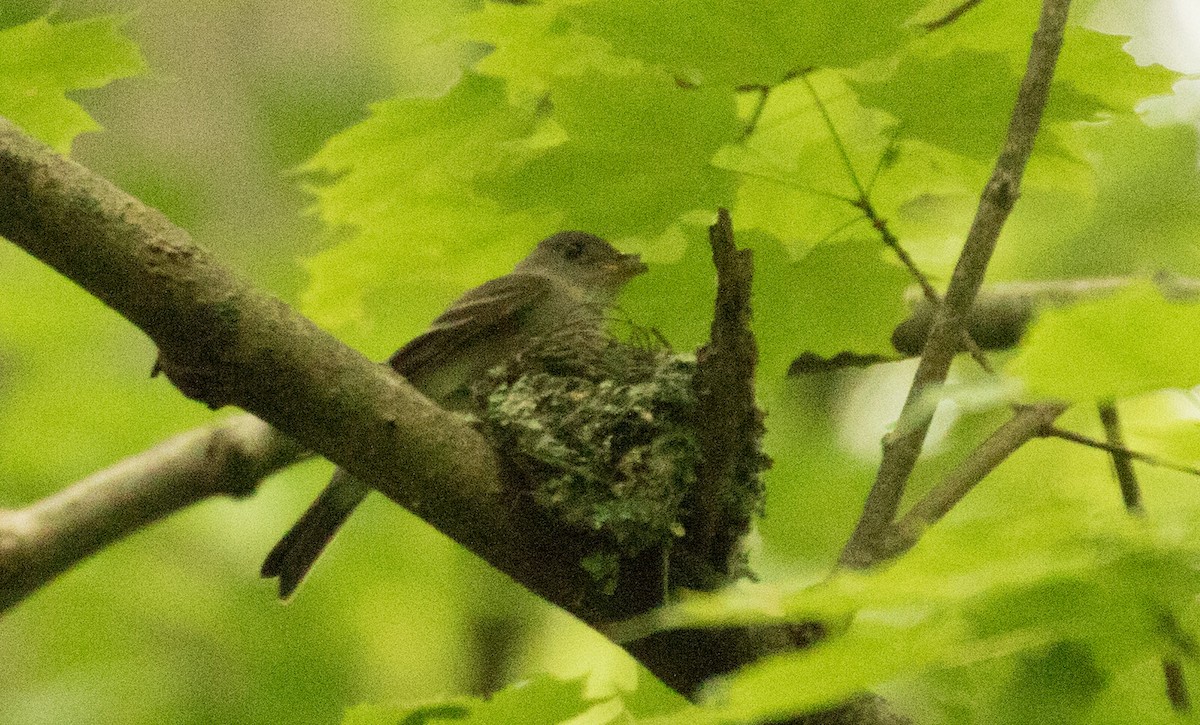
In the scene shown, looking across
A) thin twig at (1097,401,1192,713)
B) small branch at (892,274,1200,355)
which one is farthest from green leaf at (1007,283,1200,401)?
small branch at (892,274,1200,355)

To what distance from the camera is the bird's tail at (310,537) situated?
373 cm

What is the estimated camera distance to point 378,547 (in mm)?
5055

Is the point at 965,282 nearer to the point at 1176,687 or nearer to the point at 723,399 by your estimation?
the point at 723,399

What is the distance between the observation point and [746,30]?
2.05 meters

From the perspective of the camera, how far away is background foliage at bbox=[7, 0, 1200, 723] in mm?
1341

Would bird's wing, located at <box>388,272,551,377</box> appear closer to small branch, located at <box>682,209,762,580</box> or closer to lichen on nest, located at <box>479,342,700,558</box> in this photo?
lichen on nest, located at <box>479,342,700,558</box>

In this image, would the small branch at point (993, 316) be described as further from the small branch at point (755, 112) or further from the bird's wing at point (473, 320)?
the small branch at point (755, 112)

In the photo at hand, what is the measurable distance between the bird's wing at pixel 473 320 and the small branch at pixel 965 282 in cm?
192

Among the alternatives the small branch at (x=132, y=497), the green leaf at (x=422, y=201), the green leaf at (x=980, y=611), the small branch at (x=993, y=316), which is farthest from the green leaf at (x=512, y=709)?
the small branch at (x=993, y=316)

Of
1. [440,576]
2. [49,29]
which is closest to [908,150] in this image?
[49,29]

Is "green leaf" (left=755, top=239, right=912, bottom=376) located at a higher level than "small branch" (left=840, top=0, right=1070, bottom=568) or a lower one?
lower

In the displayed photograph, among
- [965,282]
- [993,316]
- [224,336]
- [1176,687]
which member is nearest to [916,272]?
[965,282]

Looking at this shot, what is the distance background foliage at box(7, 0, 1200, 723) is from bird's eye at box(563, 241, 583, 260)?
1.97ft

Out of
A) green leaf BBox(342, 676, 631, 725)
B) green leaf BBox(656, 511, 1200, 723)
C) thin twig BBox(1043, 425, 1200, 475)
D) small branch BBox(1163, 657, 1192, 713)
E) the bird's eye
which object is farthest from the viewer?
the bird's eye
